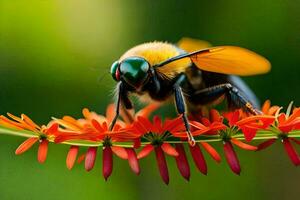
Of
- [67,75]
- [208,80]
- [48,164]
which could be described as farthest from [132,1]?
[208,80]

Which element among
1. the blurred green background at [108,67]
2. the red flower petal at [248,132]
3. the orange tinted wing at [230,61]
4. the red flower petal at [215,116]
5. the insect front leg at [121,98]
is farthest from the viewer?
the blurred green background at [108,67]

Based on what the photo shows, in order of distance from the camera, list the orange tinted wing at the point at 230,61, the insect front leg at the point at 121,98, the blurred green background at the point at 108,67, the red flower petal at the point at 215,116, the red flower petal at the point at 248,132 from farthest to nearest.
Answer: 1. the blurred green background at the point at 108,67
2. the insect front leg at the point at 121,98
3. the orange tinted wing at the point at 230,61
4. the red flower petal at the point at 215,116
5. the red flower petal at the point at 248,132

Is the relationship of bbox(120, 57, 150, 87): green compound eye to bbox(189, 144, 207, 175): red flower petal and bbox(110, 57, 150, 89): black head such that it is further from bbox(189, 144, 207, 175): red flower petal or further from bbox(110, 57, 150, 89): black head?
bbox(189, 144, 207, 175): red flower petal

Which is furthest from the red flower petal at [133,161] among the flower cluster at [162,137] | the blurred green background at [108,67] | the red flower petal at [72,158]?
the blurred green background at [108,67]

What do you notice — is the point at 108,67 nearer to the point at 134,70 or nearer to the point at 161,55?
the point at 161,55

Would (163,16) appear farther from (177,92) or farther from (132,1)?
(177,92)

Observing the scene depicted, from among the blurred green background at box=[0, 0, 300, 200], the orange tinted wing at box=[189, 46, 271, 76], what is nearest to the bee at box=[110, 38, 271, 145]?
the orange tinted wing at box=[189, 46, 271, 76]

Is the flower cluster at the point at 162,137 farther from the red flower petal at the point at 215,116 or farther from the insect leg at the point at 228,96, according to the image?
the insect leg at the point at 228,96

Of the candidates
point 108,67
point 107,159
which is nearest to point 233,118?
point 107,159
